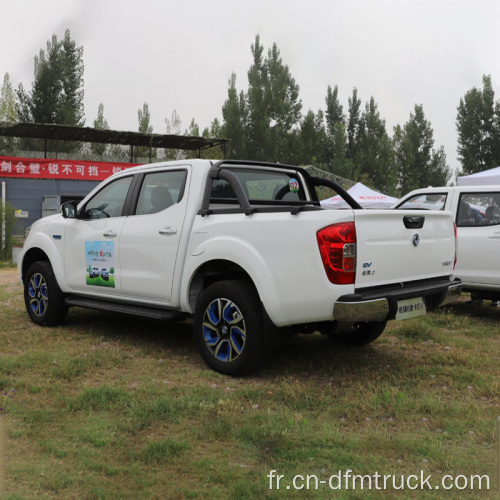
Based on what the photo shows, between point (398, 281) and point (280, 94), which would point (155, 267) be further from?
point (280, 94)

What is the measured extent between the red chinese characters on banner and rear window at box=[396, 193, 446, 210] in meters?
16.9

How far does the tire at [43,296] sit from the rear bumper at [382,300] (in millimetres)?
3654

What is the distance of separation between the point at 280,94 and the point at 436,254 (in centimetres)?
4496

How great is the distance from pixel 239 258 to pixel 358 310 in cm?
106

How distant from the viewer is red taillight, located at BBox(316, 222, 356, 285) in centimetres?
397

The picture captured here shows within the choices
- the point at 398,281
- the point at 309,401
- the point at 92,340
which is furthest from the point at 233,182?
the point at 92,340

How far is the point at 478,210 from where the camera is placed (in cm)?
746

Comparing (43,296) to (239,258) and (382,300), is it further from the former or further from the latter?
(382,300)

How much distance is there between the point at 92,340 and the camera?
586cm

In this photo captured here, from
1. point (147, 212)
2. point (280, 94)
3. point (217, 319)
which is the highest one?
point (280, 94)

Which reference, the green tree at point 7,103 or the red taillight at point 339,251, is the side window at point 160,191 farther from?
the green tree at point 7,103

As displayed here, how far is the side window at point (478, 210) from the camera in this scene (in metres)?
7.23

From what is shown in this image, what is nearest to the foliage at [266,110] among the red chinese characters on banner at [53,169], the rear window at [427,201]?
the red chinese characters on banner at [53,169]

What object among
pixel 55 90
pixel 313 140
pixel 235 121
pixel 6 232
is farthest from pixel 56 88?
pixel 6 232
